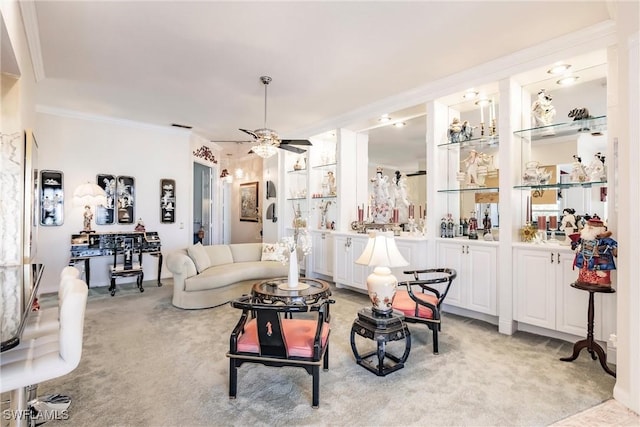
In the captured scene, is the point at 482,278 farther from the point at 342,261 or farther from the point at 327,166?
the point at 327,166

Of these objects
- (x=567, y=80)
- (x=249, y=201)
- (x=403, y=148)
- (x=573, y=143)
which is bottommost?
(x=249, y=201)

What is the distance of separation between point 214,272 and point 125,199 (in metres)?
2.63

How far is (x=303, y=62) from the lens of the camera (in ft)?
11.6

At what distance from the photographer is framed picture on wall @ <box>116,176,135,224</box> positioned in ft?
19.0

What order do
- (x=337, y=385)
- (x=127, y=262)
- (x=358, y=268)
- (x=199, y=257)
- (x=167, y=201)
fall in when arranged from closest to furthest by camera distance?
(x=337, y=385) < (x=199, y=257) < (x=358, y=268) < (x=127, y=262) < (x=167, y=201)

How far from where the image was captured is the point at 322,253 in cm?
602

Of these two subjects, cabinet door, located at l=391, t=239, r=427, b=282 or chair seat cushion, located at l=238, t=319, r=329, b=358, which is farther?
cabinet door, located at l=391, t=239, r=427, b=282

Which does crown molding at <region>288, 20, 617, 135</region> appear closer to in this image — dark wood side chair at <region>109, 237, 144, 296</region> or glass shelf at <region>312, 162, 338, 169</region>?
glass shelf at <region>312, 162, 338, 169</region>

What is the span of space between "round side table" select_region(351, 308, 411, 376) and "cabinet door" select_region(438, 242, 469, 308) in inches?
58.4

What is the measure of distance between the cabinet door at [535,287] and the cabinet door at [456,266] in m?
0.58

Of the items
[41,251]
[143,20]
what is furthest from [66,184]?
[143,20]

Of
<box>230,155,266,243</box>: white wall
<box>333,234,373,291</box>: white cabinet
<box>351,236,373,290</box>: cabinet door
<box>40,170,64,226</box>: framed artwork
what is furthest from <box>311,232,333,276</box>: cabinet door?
<box>40,170,64,226</box>: framed artwork

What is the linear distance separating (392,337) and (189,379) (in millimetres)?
1638

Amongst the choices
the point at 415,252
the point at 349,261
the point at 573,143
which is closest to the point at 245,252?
the point at 349,261
